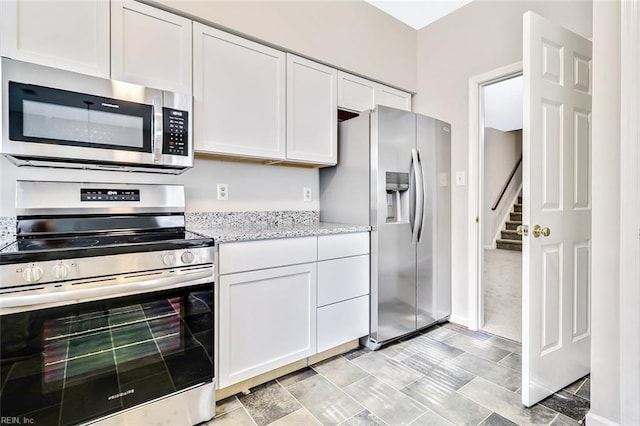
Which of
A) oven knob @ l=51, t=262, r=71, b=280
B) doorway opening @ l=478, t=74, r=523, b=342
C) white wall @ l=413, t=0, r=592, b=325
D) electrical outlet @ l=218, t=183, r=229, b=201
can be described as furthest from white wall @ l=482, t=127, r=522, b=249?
oven knob @ l=51, t=262, r=71, b=280

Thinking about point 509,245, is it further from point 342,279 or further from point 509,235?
point 342,279

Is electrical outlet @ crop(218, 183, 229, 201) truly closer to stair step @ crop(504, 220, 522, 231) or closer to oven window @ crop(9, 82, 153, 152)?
oven window @ crop(9, 82, 153, 152)

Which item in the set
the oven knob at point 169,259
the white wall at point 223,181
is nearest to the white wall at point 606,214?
the white wall at point 223,181

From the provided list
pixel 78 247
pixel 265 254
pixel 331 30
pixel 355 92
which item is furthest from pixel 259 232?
pixel 331 30

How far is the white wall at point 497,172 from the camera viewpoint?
652cm

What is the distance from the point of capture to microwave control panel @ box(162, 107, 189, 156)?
1.69 metres

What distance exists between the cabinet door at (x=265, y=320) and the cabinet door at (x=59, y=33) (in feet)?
4.20

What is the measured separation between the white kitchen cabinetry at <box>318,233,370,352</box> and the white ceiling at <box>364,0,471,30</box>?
77.2 inches

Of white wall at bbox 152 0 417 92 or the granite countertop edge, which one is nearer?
the granite countertop edge

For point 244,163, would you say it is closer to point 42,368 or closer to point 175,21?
point 175,21

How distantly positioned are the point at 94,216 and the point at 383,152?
184 centimetres

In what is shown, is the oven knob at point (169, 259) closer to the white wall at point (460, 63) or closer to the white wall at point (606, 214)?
the white wall at point (606, 214)

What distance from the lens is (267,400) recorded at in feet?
5.57

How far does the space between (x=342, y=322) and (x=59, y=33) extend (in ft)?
7.27
